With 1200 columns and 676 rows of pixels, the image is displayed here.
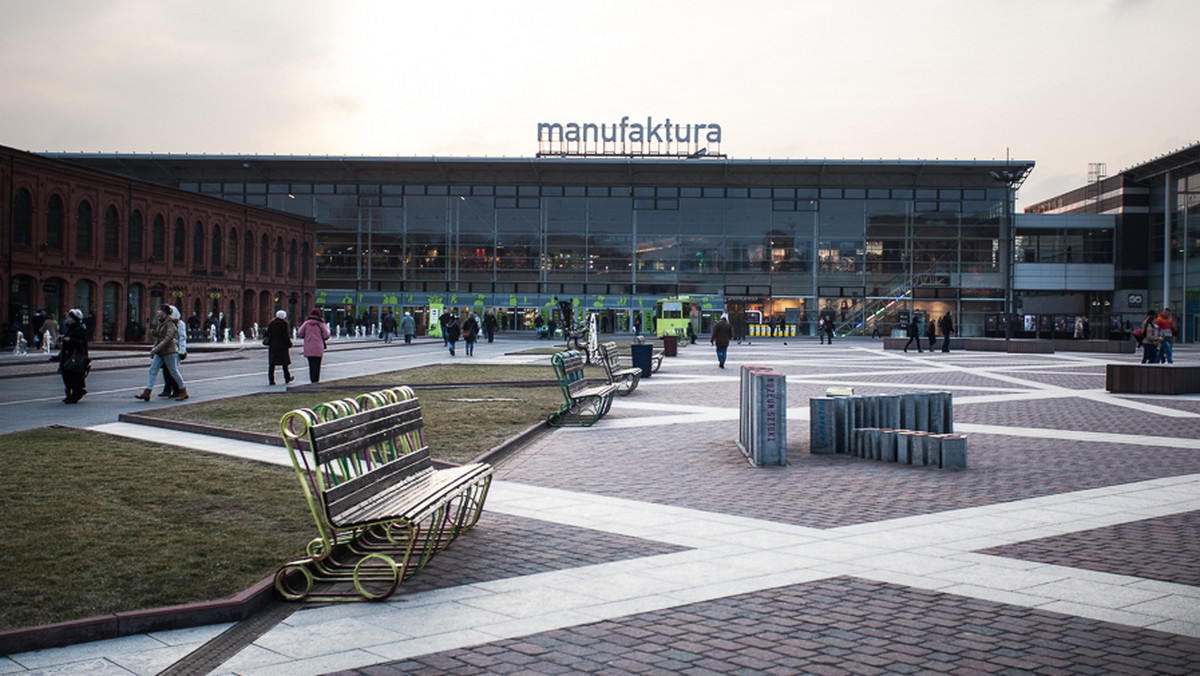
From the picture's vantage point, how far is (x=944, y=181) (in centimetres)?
6969

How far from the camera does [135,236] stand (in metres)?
50.8

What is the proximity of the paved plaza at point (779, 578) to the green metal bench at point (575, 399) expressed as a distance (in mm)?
2667

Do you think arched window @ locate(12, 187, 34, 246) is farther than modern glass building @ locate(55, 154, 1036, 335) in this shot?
No

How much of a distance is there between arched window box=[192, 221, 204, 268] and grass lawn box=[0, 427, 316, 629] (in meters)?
49.3

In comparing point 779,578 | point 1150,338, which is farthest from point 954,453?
point 1150,338

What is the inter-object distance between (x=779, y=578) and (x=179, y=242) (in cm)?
5562

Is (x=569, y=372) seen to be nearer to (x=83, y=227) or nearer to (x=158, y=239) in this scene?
(x=83, y=227)

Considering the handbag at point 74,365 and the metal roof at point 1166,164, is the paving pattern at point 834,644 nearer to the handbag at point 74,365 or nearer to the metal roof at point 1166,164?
the handbag at point 74,365

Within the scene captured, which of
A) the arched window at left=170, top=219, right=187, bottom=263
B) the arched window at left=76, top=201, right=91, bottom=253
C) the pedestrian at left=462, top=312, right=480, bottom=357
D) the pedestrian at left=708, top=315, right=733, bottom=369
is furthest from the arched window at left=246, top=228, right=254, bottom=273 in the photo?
the pedestrian at left=708, top=315, right=733, bottom=369

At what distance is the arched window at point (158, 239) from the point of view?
52719mm

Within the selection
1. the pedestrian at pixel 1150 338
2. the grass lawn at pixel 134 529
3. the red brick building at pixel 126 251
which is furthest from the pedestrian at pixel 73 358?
the red brick building at pixel 126 251

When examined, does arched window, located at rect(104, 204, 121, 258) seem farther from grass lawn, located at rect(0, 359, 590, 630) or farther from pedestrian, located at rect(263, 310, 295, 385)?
grass lawn, located at rect(0, 359, 590, 630)

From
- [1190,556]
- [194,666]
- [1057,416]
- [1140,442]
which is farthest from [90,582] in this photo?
[1057,416]

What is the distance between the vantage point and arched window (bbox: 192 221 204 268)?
56.4 metres
